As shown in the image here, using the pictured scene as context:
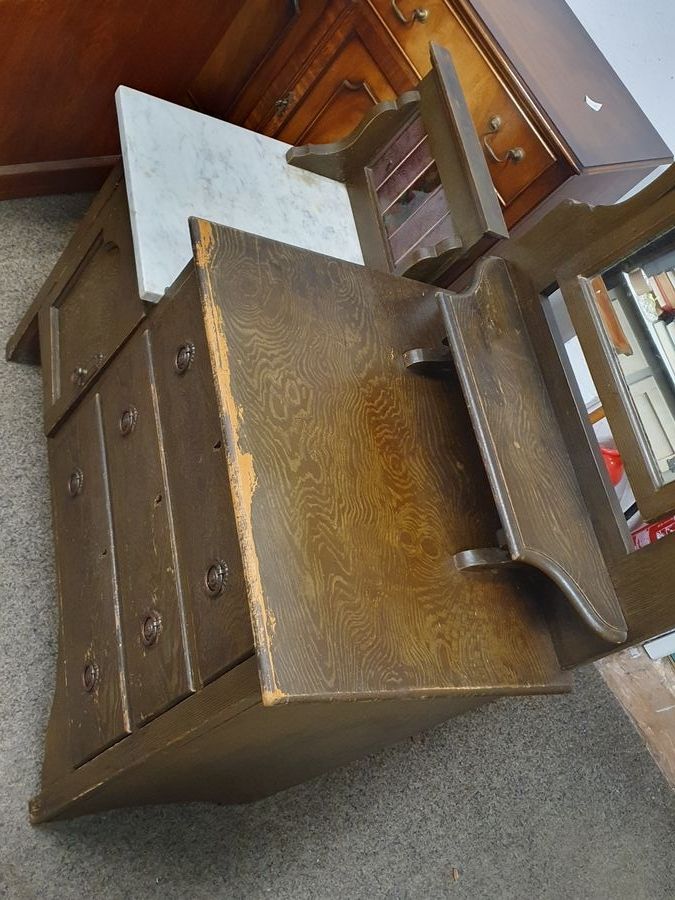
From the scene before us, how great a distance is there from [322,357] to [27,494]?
90 cm

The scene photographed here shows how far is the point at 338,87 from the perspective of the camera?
1.83 m

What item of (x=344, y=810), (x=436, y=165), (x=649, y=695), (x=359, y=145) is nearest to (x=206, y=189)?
(x=359, y=145)

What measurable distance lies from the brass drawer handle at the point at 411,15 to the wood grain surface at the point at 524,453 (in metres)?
0.58

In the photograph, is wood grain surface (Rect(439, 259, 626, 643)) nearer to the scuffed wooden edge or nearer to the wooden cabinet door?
the scuffed wooden edge

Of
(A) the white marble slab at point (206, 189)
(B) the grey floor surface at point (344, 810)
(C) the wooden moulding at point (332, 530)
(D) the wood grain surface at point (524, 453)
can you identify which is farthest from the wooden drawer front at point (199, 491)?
(B) the grey floor surface at point (344, 810)

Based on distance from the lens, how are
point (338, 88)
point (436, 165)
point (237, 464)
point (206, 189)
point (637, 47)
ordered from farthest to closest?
point (637, 47)
point (338, 88)
point (206, 189)
point (436, 165)
point (237, 464)

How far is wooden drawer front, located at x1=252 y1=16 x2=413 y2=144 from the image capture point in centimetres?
175

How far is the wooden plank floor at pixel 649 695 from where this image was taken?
220 cm

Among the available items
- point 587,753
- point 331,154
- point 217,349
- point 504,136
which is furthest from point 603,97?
point 587,753

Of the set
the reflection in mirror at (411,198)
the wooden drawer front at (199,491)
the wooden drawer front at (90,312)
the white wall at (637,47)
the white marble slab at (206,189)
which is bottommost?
the wooden drawer front at (90,312)

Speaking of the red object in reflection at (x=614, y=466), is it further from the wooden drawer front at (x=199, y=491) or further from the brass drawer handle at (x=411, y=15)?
the brass drawer handle at (x=411, y=15)

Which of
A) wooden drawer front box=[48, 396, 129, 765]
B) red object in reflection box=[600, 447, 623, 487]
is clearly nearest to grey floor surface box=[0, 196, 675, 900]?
wooden drawer front box=[48, 396, 129, 765]

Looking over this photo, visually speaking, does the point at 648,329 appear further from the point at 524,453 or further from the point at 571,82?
the point at 571,82

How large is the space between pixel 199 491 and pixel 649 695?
4.96 ft
